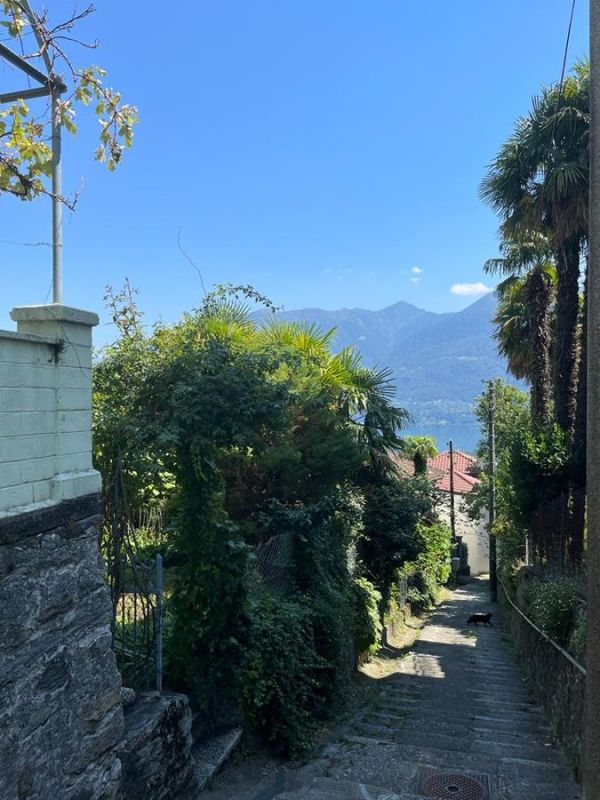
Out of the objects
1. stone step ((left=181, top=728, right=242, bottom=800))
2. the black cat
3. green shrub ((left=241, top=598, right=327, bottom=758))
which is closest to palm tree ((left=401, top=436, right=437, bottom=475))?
the black cat

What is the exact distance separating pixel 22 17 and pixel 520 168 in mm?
11699

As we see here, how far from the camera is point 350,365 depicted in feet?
42.5

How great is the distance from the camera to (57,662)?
349 centimetres

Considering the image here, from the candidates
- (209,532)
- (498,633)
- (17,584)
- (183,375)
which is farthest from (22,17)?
(498,633)

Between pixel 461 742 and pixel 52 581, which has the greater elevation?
pixel 52 581

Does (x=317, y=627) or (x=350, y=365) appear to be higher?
(x=350, y=365)

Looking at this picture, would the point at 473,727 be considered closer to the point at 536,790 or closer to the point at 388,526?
the point at 536,790

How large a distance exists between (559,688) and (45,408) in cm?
715

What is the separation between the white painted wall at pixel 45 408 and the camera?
3268mm

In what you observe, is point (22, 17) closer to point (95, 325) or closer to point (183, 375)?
point (95, 325)

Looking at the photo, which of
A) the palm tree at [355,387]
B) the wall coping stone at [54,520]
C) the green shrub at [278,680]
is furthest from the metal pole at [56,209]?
the palm tree at [355,387]

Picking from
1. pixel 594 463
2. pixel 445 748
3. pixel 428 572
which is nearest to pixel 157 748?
pixel 445 748

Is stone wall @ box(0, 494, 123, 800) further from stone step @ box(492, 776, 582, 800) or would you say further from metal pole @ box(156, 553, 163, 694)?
stone step @ box(492, 776, 582, 800)

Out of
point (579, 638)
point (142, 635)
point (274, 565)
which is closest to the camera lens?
point (142, 635)
